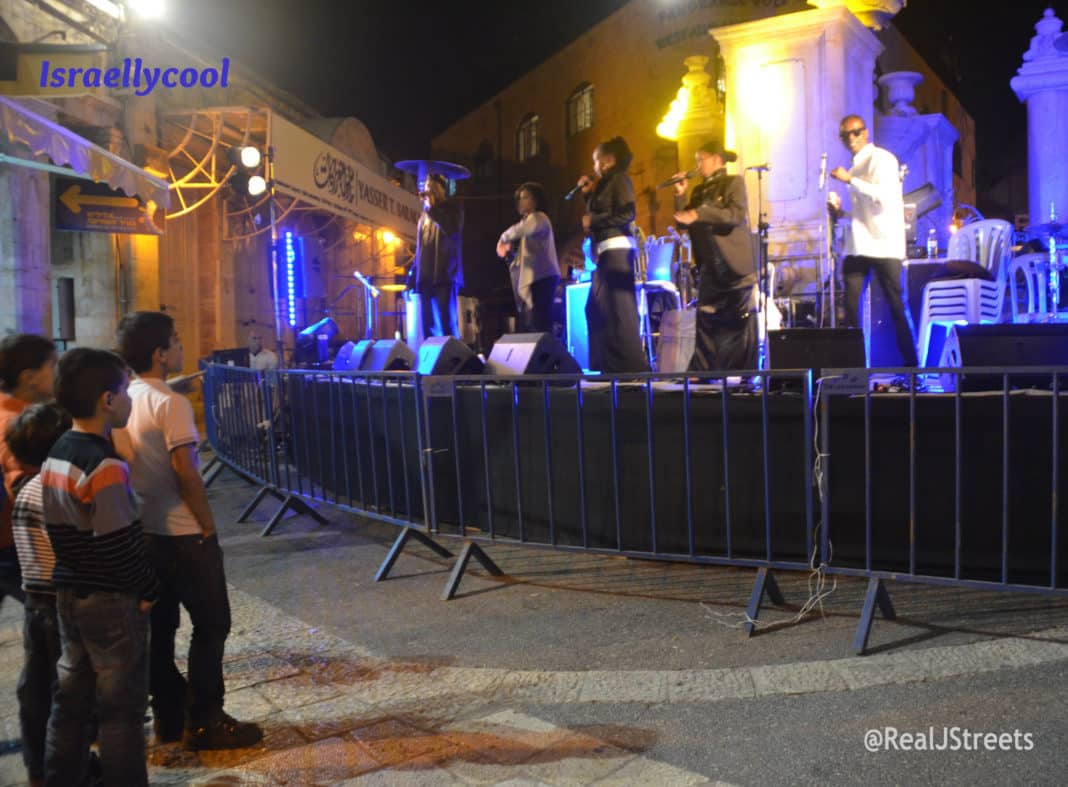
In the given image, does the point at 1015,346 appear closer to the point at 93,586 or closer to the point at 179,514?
the point at 179,514

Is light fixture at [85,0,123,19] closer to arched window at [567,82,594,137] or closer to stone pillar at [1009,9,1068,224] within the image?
stone pillar at [1009,9,1068,224]

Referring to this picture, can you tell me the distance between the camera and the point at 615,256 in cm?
793

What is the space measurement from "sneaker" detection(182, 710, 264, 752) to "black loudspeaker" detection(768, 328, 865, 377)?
427 cm

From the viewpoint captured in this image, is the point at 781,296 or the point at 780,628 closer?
the point at 780,628

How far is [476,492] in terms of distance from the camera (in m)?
6.43

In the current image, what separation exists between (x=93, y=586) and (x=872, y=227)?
21.8 ft

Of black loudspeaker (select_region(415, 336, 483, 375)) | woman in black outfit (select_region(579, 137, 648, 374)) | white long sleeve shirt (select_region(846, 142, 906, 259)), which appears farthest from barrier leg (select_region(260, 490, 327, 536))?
white long sleeve shirt (select_region(846, 142, 906, 259))

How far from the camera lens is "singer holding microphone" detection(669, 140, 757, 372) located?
7430 mm

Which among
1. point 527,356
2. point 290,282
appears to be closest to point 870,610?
point 527,356

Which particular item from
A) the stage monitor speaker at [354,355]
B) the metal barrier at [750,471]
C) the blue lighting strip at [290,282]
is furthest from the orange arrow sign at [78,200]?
the metal barrier at [750,471]

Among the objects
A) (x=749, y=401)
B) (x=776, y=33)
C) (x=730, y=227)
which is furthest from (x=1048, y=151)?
(x=749, y=401)

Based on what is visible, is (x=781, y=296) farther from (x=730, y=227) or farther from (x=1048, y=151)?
(x=1048, y=151)

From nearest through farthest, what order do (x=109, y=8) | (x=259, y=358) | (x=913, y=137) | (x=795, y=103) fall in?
(x=795, y=103), (x=109, y=8), (x=259, y=358), (x=913, y=137)

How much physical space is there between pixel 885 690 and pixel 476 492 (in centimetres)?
333
